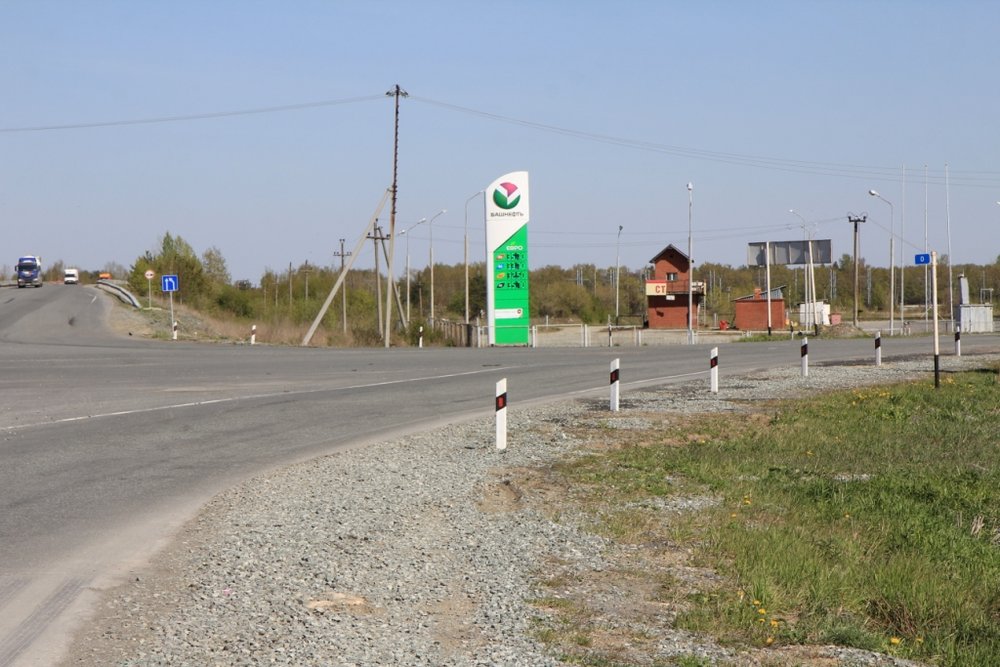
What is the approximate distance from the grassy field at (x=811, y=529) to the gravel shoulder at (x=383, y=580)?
8.6 inches

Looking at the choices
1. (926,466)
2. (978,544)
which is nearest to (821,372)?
(926,466)

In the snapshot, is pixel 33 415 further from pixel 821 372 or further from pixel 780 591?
pixel 821 372

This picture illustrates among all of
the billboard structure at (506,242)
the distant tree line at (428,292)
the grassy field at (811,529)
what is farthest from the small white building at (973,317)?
the grassy field at (811,529)

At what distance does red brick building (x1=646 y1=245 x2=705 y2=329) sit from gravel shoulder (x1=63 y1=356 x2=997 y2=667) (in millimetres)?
82883

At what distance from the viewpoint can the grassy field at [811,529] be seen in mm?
6703

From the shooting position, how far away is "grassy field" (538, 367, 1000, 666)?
670 centimetres

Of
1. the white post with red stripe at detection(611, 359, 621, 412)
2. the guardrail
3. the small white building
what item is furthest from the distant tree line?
the white post with red stripe at detection(611, 359, 621, 412)

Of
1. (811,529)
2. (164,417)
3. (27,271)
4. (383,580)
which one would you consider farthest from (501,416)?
(27,271)

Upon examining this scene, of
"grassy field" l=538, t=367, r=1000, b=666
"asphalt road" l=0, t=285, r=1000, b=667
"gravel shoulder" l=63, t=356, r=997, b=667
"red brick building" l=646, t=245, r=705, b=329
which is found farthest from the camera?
"red brick building" l=646, t=245, r=705, b=329

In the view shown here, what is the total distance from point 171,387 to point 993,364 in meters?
23.3

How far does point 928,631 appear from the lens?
7.36m

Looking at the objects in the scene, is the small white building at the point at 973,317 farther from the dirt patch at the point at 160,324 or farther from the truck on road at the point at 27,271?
the truck on road at the point at 27,271

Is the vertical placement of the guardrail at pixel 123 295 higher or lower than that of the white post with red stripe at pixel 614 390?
higher

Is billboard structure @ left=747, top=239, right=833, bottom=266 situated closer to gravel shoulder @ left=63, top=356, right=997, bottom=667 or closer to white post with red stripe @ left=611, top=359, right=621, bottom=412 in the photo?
white post with red stripe @ left=611, top=359, right=621, bottom=412
